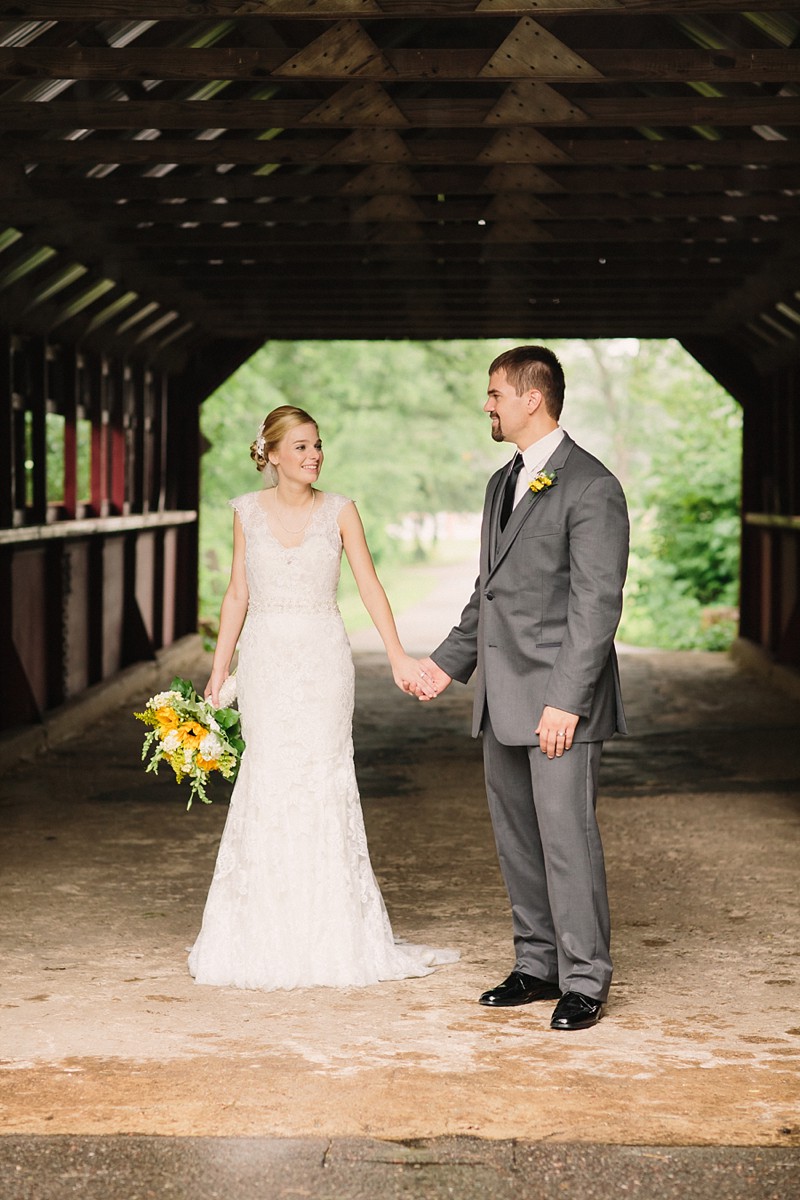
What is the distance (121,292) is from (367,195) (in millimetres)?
4200

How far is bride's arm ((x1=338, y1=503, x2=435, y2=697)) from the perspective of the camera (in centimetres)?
571

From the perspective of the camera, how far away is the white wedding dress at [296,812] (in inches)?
223

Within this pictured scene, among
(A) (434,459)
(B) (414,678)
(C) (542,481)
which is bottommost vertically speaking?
(B) (414,678)

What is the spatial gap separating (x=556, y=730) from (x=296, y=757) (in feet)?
3.78

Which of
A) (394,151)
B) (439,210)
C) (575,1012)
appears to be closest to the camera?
(575,1012)

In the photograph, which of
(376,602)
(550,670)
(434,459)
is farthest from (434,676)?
(434,459)

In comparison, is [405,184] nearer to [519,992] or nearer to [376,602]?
[376,602]

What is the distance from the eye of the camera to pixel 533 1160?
3.93m

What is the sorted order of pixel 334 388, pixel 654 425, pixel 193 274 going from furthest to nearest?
pixel 654 425 < pixel 334 388 < pixel 193 274

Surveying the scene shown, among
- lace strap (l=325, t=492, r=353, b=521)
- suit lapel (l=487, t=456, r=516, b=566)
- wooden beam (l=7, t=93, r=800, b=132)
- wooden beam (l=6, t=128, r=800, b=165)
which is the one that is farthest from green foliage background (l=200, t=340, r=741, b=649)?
suit lapel (l=487, t=456, r=516, b=566)

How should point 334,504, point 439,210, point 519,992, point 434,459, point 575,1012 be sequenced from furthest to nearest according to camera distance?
1. point 434,459
2. point 439,210
3. point 334,504
4. point 519,992
5. point 575,1012

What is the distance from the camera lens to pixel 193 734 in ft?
18.9

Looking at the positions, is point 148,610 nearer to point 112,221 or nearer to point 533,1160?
point 112,221

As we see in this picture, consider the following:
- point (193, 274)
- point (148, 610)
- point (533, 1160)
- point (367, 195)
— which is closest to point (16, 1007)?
point (533, 1160)
